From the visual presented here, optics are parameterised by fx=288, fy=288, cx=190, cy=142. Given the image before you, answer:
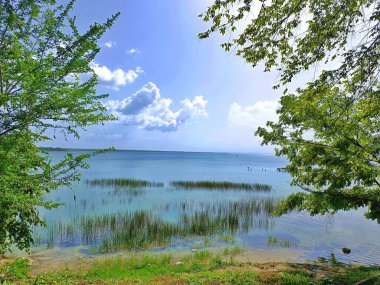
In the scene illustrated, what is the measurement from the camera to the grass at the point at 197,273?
9.25 meters

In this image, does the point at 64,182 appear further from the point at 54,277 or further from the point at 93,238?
the point at 93,238

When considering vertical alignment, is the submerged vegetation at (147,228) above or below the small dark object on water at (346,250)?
above

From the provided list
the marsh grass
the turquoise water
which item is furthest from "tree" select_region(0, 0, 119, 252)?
the marsh grass

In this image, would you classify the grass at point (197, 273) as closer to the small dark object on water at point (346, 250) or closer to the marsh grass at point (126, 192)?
the small dark object on water at point (346, 250)

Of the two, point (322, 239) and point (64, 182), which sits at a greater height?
point (64, 182)

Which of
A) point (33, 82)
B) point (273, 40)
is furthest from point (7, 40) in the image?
point (273, 40)

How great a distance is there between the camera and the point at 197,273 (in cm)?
1027

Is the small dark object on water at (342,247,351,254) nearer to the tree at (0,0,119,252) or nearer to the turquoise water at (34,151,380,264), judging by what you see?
the turquoise water at (34,151,380,264)

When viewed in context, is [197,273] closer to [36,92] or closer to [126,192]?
[36,92]

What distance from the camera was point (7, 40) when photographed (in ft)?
17.9

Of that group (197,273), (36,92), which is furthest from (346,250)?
(36,92)

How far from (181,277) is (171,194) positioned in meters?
23.8

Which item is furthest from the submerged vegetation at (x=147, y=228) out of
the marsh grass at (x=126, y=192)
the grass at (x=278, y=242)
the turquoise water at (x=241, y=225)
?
the marsh grass at (x=126, y=192)

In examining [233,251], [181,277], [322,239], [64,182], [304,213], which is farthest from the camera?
[304,213]
